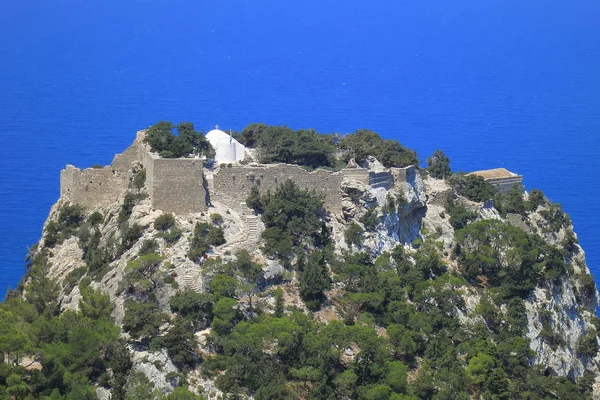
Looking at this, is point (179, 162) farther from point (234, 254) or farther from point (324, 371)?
point (324, 371)

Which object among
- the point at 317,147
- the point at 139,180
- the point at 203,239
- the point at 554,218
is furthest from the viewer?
the point at 554,218

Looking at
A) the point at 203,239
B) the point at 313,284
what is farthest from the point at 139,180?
the point at 313,284

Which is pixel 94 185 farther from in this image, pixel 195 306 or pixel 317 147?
pixel 195 306

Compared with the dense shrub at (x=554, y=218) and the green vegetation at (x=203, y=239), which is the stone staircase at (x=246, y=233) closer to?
the green vegetation at (x=203, y=239)

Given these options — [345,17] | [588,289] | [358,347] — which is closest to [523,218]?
[588,289]

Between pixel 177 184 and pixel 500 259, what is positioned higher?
pixel 177 184

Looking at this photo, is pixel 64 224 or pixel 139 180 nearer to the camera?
pixel 139 180

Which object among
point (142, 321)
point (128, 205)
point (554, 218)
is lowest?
point (142, 321)
